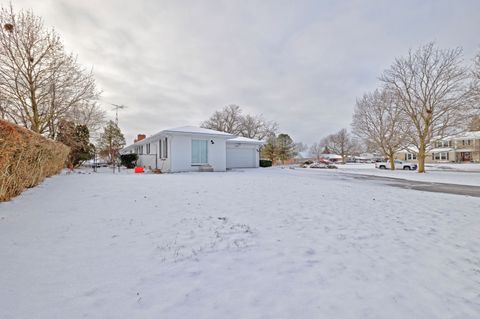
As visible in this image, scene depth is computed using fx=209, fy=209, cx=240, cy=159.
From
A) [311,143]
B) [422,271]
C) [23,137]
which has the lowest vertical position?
[422,271]

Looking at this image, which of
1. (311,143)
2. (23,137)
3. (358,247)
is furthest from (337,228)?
(311,143)

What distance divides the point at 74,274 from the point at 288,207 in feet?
13.7

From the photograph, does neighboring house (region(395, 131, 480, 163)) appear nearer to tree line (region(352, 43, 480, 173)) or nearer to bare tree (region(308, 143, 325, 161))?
tree line (region(352, 43, 480, 173))

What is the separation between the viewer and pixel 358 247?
313 centimetres

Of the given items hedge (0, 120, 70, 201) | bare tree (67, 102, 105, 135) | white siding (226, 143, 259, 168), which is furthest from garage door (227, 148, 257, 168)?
hedge (0, 120, 70, 201)

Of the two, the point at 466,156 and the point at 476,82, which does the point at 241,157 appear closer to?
the point at 476,82

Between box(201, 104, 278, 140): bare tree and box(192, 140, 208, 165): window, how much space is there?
23177mm

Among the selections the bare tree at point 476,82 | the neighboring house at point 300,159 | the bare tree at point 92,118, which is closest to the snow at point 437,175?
the bare tree at point 476,82

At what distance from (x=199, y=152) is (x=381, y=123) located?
1971cm

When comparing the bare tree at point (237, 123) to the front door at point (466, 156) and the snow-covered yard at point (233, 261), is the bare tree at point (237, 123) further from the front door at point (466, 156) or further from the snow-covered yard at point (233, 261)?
the front door at point (466, 156)

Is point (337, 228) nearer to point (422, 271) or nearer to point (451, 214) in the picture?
point (422, 271)

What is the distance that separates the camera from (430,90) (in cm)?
1770

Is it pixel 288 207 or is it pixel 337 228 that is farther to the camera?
pixel 288 207

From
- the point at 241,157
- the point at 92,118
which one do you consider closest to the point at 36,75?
the point at 92,118
